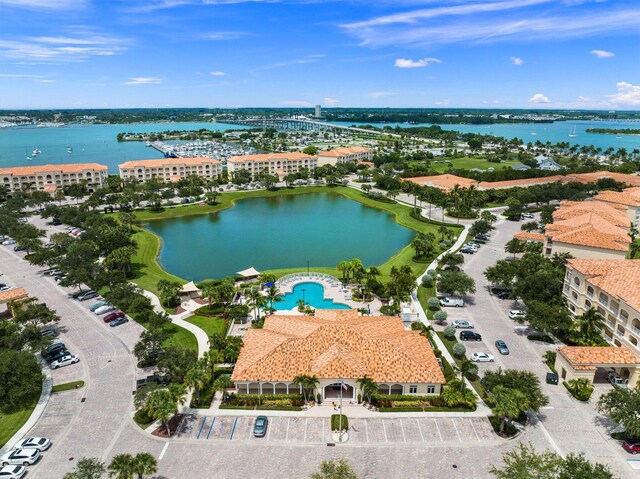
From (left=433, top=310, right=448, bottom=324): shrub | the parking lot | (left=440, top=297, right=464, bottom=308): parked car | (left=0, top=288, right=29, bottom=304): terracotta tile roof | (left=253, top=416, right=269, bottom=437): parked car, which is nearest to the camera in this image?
the parking lot

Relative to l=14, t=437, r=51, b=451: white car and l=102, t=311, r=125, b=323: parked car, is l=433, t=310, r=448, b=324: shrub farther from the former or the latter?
l=14, t=437, r=51, b=451: white car

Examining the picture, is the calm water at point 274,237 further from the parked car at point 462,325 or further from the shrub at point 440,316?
the parked car at point 462,325

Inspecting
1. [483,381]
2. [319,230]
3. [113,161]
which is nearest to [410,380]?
[483,381]

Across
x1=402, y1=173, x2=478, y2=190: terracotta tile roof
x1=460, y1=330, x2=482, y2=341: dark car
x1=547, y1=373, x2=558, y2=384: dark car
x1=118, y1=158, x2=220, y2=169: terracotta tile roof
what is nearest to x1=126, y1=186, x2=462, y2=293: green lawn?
x1=460, y1=330, x2=482, y2=341: dark car

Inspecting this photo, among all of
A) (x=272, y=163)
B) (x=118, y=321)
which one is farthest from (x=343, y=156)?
(x=118, y=321)

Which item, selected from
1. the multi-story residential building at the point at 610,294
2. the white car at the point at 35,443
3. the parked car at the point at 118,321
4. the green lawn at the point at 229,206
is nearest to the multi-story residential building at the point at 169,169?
the green lawn at the point at 229,206

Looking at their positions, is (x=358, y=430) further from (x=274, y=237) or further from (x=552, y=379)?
(x=274, y=237)

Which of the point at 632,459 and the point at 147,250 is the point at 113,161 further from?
the point at 632,459
